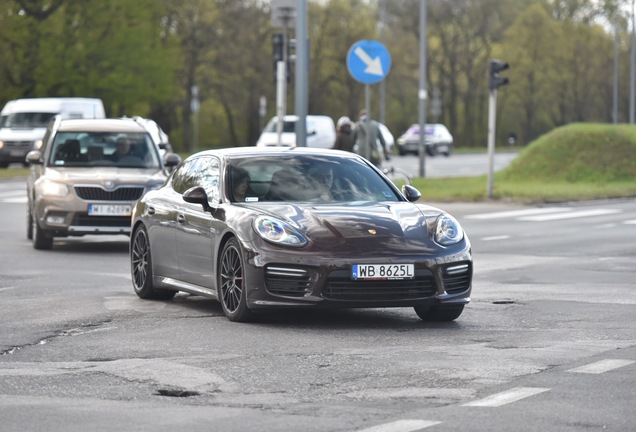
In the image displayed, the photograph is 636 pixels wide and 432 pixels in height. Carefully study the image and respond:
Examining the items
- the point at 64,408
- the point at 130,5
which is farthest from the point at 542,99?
the point at 64,408

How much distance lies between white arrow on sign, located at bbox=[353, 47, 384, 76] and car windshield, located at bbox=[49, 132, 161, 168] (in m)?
8.85

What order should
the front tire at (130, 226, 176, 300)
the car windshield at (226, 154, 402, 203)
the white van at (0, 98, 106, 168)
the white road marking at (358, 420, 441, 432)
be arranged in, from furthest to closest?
the white van at (0, 98, 106, 168) < the front tire at (130, 226, 176, 300) < the car windshield at (226, 154, 402, 203) < the white road marking at (358, 420, 441, 432)

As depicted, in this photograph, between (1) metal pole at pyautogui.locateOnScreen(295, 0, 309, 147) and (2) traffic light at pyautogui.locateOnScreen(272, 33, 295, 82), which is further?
(2) traffic light at pyautogui.locateOnScreen(272, 33, 295, 82)

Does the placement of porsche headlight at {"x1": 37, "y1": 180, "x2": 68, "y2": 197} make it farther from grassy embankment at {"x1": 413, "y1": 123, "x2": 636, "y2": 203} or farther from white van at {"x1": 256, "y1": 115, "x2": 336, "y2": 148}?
white van at {"x1": 256, "y1": 115, "x2": 336, "y2": 148}

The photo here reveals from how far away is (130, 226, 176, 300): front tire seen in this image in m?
13.5

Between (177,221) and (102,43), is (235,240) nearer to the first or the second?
(177,221)

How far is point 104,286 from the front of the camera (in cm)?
1473

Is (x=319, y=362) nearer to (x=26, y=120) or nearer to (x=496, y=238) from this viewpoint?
(x=496, y=238)

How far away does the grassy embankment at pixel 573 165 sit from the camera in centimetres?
3488

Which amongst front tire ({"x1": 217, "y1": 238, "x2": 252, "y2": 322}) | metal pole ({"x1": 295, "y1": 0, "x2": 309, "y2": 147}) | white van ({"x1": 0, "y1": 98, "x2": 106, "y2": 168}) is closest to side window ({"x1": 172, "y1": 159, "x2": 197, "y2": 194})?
front tire ({"x1": 217, "y1": 238, "x2": 252, "y2": 322})

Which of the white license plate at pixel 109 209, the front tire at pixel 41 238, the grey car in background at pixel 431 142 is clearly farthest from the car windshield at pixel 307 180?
the grey car in background at pixel 431 142

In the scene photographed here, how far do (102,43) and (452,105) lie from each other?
41.7 m

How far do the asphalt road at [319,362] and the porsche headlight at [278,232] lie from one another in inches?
23.7

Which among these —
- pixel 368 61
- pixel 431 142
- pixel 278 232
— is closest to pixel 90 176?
pixel 278 232
